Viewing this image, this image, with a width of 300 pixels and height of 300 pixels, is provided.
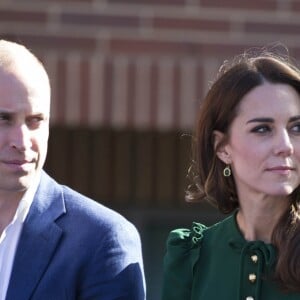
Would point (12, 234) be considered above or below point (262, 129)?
below

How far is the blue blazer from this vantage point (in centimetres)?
405

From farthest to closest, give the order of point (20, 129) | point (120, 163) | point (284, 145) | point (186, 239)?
point (120, 163) → point (186, 239) → point (20, 129) → point (284, 145)

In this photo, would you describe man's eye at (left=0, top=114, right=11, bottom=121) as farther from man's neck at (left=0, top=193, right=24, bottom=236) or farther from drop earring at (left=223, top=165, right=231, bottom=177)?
drop earring at (left=223, top=165, right=231, bottom=177)

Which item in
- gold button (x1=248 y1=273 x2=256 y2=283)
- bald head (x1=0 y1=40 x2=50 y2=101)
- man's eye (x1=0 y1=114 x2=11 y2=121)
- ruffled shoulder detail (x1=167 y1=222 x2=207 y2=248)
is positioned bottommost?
gold button (x1=248 y1=273 x2=256 y2=283)

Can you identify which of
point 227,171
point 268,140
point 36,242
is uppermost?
point 268,140

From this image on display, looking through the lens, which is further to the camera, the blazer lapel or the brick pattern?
the brick pattern

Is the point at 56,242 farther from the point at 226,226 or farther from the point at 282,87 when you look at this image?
the point at 282,87

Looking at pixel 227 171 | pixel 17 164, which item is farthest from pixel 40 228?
pixel 227 171

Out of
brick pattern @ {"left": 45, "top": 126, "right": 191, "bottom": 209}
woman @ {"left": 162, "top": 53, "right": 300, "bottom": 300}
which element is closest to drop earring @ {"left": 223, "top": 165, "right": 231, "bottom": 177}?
woman @ {"left": 162, "top": 53, "right": 300, "bottom": 300}

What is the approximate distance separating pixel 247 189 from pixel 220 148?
19 cm

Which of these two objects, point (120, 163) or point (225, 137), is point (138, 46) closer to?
point (120, 163)

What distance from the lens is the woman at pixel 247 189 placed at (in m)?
3.90

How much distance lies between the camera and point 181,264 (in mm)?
4176

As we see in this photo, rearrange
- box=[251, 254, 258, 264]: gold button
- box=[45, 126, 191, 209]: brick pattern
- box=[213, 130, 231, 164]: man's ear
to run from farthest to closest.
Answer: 1. box=[45, 126, 191, 209]: brick pattern
2. box=[213, 130, 231, 164]: man's ear
3. box=[251, 254, 258, 264]: gold button
